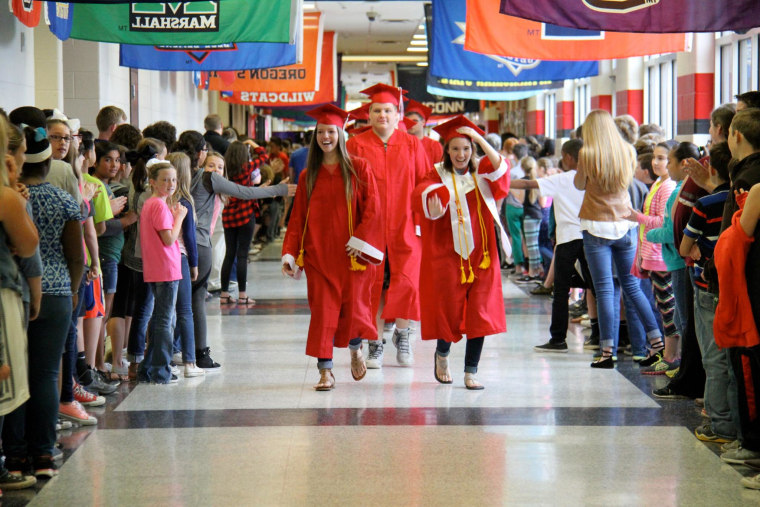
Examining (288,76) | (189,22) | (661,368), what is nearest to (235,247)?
(189,22)

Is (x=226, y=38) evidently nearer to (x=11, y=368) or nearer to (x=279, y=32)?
(x=279, y=32)

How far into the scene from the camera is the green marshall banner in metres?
8.14

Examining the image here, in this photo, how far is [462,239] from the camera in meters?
6.27

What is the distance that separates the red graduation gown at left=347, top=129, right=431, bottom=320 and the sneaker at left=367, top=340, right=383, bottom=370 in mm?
207

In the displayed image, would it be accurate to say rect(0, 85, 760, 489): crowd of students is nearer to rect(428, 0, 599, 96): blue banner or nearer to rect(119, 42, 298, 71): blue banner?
rect(119, 42, 298, 71): blue banner

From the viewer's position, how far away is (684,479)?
181 inches

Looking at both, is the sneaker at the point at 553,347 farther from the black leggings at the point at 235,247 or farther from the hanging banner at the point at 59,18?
the hanging banner at the point at 59,18

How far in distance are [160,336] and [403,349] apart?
175cm

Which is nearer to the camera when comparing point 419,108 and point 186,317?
point 186,317

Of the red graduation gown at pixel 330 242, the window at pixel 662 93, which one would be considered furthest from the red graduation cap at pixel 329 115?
the window at pixel 662 93

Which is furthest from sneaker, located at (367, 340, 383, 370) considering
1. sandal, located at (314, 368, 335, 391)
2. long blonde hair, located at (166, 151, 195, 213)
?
long blonde hair, located at (166, 151, 195, 213)

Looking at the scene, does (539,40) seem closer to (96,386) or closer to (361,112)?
(361,112)

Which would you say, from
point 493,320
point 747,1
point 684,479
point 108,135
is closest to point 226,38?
point 108,135

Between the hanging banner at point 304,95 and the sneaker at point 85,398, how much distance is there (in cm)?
1004
